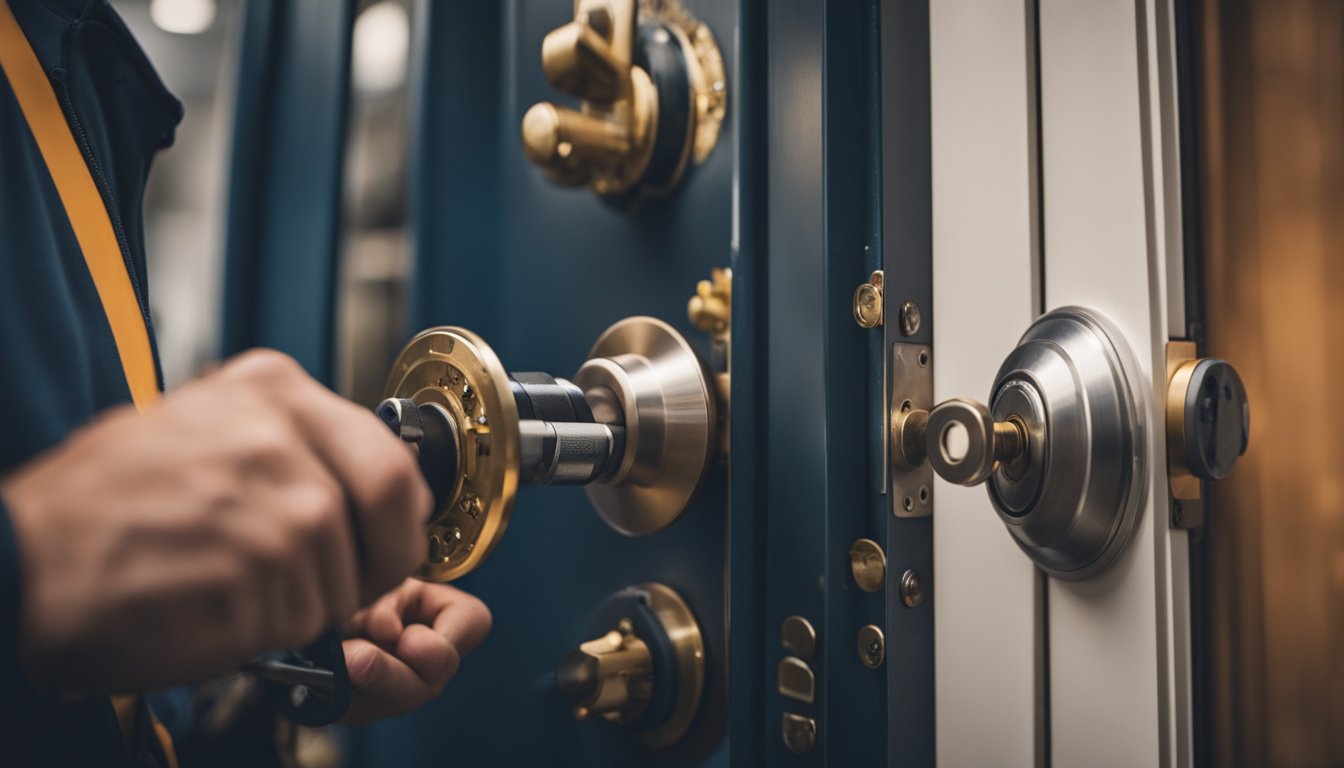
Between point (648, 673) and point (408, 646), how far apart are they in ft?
0.64

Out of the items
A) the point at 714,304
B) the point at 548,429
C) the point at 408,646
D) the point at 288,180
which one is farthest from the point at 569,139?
the point at 288,180

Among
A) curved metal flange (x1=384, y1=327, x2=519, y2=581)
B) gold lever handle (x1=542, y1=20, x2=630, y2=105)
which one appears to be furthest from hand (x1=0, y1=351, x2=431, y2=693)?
gold lever handle (x1=542, y1=20, x2=630, y2=105)

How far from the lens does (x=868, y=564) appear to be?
510mm

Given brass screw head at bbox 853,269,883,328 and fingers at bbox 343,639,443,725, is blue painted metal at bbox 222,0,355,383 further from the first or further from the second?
brass screw head at bbox 853,269,883,328

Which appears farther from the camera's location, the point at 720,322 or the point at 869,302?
the point at 720,322

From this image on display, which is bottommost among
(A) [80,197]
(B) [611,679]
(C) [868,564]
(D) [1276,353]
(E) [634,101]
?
(B) [611,679]

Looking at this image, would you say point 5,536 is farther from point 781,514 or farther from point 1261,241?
point 1261,241

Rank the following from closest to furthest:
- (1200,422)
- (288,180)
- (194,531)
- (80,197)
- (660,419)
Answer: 1. (194,531)
2. (1200,422)
3. (80,197)
4. (660,419)
5. (288,180)

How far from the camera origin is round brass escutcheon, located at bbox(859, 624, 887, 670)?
50 centimetres

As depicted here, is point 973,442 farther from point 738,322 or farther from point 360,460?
point 360,460

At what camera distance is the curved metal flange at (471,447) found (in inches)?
16.2

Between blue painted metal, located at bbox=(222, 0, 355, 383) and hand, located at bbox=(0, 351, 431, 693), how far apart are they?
35.9 inches

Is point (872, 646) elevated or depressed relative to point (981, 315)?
depressed

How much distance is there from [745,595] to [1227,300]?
33 cm
